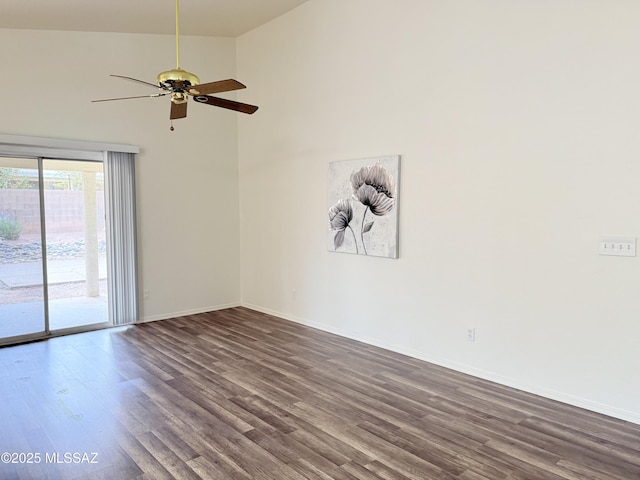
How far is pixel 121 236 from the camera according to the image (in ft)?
18.9

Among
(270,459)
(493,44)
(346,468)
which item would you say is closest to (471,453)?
(346,468)

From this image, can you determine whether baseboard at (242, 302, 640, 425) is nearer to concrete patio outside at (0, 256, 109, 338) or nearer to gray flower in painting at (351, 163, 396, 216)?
gray flower in painting at (351, 163, 396, 216)

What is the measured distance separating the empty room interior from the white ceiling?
45mm

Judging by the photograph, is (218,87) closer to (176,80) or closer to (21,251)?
(176,80)

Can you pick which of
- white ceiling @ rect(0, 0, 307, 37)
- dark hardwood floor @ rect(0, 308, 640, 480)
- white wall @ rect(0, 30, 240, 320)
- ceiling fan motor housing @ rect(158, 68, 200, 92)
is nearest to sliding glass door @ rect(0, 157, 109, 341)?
white wall @ rect(0, 30, 240, 320)

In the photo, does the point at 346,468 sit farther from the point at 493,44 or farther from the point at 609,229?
the point at 493,44

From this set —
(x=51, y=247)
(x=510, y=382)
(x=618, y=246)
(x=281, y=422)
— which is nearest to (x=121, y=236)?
(x=51, y=247)

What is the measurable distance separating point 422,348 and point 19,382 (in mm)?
3826

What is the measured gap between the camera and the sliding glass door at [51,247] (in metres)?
5.09

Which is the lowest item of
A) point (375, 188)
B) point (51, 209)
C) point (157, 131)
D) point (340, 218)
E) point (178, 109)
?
point (340, 218)

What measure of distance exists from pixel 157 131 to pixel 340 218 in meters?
2.91

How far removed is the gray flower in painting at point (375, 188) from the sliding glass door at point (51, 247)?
133 inches

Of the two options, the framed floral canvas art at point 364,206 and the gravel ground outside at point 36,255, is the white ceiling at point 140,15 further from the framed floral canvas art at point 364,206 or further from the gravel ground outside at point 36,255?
the gravel ground outside at point 36,255

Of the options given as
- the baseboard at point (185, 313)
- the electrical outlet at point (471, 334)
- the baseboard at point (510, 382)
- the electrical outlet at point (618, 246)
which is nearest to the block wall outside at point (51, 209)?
the baseboard at point (185, 313)
